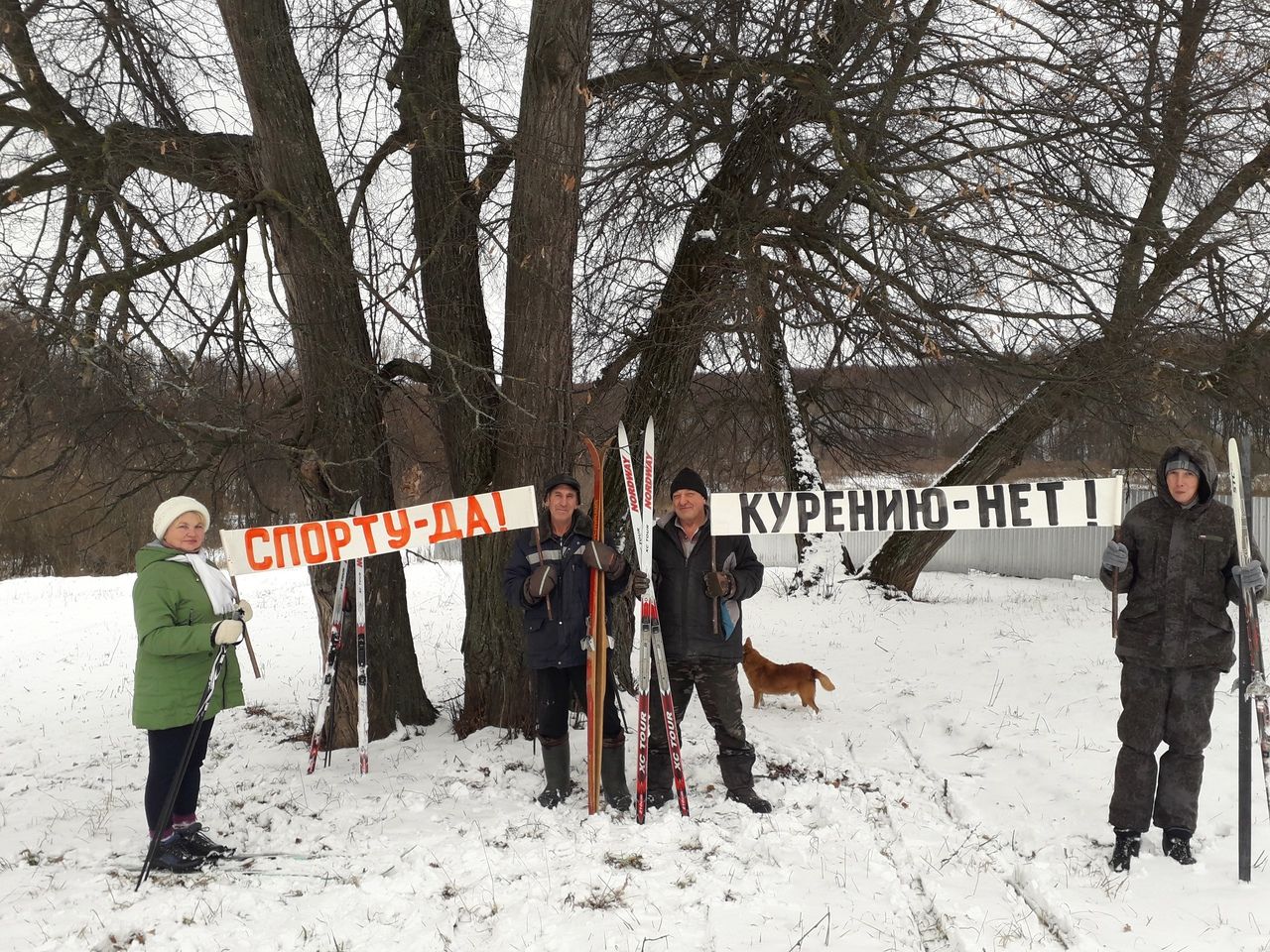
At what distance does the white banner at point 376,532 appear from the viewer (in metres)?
4.79

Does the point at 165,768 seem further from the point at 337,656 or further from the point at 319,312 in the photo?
the point at 319,312

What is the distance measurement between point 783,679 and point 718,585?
7.02 feet

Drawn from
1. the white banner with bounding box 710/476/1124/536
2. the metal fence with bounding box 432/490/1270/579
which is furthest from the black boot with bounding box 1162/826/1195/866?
the metal fence with bounding box 432/490/1270/579

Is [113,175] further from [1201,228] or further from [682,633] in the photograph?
[1201,228]

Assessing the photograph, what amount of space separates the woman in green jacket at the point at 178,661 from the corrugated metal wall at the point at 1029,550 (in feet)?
46.5

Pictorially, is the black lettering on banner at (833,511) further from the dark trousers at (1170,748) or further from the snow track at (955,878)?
the dark trousers at (1170,748)

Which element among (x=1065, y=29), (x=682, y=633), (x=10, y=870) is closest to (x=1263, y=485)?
(x=1065, y=29)

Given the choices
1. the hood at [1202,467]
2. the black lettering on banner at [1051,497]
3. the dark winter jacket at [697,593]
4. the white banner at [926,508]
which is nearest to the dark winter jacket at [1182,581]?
the hood at [1202,467]

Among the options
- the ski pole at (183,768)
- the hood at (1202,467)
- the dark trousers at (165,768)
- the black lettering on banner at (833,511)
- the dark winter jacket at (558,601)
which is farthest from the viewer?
the black lettering on banner at (833,511)

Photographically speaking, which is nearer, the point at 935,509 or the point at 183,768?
the point at 183,768

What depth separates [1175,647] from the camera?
370cm

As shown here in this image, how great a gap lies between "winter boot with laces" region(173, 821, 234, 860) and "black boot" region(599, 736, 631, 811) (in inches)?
69.6

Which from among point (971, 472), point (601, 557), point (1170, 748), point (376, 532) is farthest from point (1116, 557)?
point (971, 472)

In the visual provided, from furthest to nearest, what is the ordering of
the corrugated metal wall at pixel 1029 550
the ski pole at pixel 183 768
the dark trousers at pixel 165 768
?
the corrugated metal wall at pixel 1029 550, the dark trousers at pixel 165 768, the ski pole at pixel 183 768
